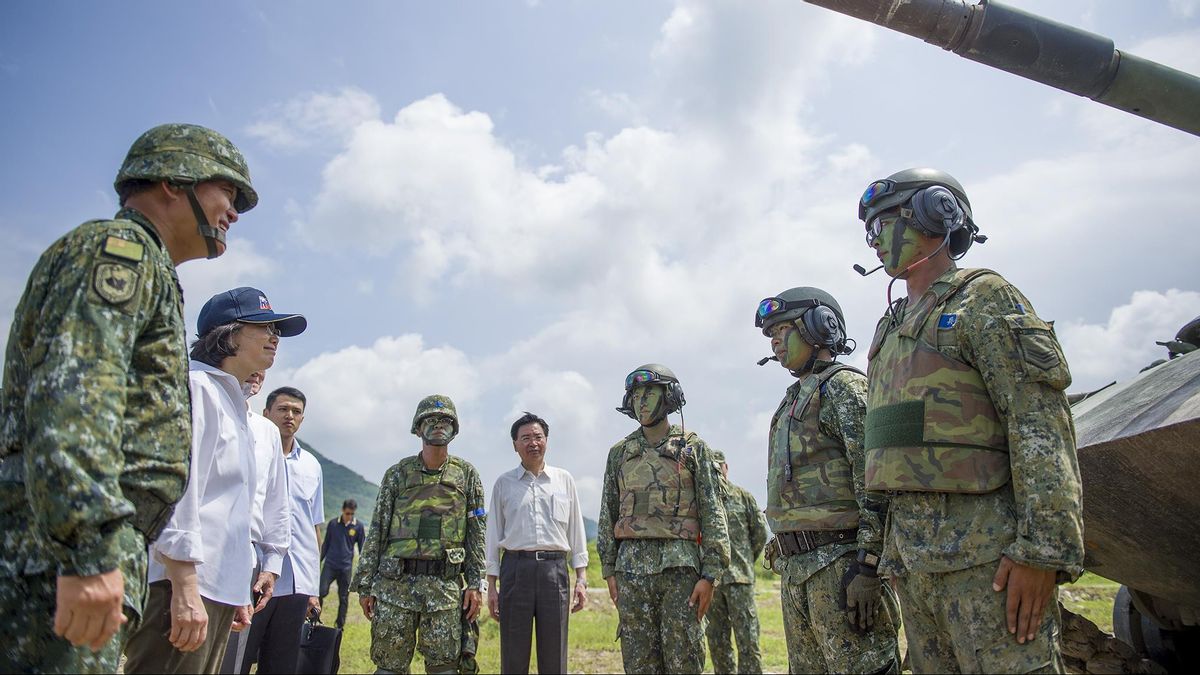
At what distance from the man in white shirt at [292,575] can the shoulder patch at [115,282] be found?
3157 mm

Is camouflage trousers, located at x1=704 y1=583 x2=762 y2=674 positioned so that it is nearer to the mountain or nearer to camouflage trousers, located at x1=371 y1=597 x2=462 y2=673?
camouflage trousers, located at x1=371 y1=597 x2=462 y2=673

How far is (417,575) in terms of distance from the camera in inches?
264

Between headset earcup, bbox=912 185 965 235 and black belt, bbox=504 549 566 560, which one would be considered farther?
black belt, bbox=504 549 566 560

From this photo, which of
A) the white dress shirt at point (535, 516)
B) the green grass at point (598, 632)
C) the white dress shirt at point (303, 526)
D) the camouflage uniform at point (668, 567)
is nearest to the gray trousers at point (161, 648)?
the white dress shirt at point (303, 526)

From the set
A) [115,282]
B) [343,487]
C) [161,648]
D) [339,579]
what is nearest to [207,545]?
[161,648]

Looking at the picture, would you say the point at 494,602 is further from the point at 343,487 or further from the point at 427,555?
the point at 343,487

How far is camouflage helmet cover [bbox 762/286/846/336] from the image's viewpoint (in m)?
5.20

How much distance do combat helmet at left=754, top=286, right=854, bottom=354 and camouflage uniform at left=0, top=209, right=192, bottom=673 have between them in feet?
12.0

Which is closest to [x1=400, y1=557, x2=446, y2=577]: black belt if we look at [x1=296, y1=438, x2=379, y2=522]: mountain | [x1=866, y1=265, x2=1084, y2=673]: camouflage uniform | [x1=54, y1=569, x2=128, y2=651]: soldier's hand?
[x1=866, y1=265, x2=1084, y2=673]: camouflage uniform

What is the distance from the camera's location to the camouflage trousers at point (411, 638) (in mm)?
6496

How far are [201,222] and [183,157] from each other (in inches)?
8.5

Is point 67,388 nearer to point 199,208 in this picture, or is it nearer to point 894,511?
point 199,208

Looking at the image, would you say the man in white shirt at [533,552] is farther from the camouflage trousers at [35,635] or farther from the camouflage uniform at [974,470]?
the camouflage trousers at [35,635]

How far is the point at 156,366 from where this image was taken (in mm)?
2381
